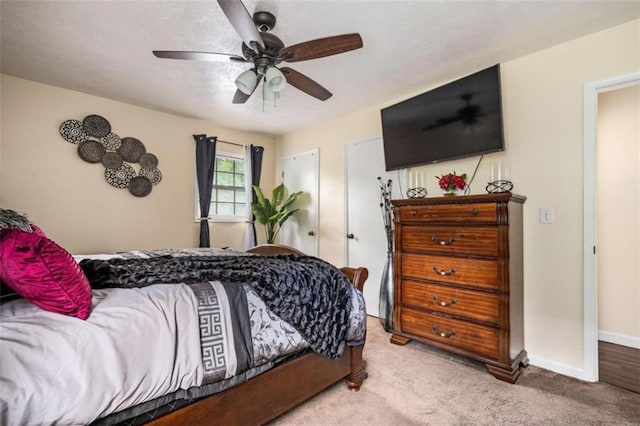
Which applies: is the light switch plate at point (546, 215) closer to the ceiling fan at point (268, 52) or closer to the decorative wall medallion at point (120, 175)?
the ceiling fan at point (268, 52)

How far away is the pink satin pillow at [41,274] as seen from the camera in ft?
3.21

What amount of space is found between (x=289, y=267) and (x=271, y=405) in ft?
2.32

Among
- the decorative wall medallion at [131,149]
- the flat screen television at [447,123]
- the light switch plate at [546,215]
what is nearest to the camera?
the light switch plate at [546,215]

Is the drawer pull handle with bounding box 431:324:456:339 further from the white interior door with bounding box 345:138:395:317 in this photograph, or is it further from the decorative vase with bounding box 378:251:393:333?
the white interior door with bounding box 345:138:395:317

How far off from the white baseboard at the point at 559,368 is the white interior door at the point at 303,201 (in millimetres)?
2674

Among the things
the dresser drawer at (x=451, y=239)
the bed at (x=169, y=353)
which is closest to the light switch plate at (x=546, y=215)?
the dresser drawer at (x=451, y=239)

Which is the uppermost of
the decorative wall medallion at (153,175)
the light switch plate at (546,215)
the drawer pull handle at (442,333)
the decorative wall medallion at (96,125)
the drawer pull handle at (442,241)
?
the decorative wall medallion at (96,125)

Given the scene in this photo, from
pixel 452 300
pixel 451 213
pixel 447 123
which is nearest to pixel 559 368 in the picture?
pixel 452 300

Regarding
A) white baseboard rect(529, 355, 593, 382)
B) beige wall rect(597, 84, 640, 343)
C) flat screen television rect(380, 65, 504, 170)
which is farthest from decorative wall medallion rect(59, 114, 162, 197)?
beige wall rect(597, 84, 640, 343)

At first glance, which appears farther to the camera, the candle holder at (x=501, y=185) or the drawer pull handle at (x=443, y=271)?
the candle holder at (x=501, y=185)

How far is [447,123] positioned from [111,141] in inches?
140

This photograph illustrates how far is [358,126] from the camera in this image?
12.5 ft

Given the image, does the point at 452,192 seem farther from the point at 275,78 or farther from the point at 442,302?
the point at 275,78

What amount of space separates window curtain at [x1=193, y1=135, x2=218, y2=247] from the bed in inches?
85.7
